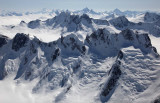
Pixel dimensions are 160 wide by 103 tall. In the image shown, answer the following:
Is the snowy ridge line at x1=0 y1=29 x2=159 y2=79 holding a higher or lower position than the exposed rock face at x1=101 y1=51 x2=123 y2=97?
higher

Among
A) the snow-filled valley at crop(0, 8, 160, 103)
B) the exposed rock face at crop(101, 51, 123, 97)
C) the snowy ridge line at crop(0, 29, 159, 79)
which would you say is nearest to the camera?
the snow-filled valley at crop(0, 8, 160, 103)

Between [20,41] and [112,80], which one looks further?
[20,41]

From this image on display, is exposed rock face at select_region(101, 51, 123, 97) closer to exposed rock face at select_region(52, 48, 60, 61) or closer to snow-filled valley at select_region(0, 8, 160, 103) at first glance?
snow-filled valley at select_region(0, 8, 160, 103)

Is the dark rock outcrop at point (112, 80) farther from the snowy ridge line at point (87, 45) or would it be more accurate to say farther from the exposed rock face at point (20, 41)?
the exposed rock face at point (20, 41)

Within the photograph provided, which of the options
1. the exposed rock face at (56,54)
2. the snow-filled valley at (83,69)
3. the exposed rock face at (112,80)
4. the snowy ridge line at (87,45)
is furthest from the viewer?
the exposed rock face at (56,54)

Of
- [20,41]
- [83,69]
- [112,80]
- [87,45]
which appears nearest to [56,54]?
[87,45]

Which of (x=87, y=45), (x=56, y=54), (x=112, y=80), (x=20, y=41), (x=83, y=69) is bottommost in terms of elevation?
(x=83, y=69)

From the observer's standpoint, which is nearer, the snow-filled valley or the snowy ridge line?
the snow-filled valley

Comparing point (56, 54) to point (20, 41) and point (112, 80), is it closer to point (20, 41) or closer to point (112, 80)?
point (20, 41)

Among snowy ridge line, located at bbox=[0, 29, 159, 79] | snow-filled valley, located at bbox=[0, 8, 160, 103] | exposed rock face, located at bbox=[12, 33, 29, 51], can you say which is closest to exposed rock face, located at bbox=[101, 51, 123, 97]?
snow-filled valley, located at bbox=[0, 8, 160, 103]

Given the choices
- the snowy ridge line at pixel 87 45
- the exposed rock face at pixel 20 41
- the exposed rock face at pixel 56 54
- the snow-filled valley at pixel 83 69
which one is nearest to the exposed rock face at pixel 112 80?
the snow-filled valley at pixel 83 69

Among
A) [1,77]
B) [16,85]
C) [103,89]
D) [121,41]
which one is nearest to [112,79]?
[103,89]
